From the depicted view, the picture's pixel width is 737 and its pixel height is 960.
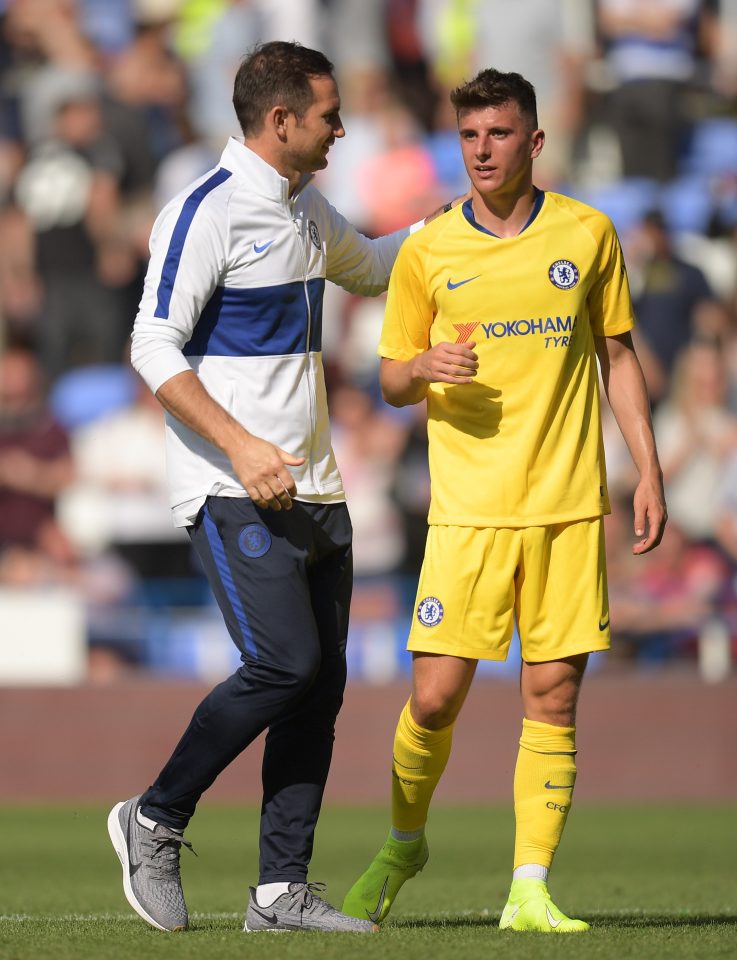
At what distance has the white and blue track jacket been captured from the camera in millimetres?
4152

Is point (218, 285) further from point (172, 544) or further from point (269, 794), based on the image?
point (172, 544)

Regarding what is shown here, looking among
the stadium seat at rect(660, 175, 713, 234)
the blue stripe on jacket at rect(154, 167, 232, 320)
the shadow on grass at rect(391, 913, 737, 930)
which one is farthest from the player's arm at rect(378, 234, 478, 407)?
the stadium seat at rect(660, 175, 713, 234)

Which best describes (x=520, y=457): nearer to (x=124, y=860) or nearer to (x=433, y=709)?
(x=433, y=709)

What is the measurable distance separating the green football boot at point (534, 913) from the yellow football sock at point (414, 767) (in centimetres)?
38

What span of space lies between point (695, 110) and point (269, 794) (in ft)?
32.1

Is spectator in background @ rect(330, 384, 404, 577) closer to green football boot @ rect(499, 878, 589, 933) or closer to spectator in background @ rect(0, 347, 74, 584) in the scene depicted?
spectator in background @ rect(0, 347, 74, 584)

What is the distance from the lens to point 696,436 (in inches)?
439

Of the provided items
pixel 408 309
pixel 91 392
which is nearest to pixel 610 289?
pixel 408 309

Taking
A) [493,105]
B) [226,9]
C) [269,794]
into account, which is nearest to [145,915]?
[269,794]

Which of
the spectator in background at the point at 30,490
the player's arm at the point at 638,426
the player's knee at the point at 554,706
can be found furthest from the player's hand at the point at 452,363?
the spectator in background at the point at 30,490

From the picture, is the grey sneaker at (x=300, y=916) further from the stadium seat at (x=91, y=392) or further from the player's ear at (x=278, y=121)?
the stadium seat at (x=91, y=392)

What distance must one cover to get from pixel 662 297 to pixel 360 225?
2378 mm

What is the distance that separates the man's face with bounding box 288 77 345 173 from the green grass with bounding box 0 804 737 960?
2025mm

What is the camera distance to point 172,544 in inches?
450
